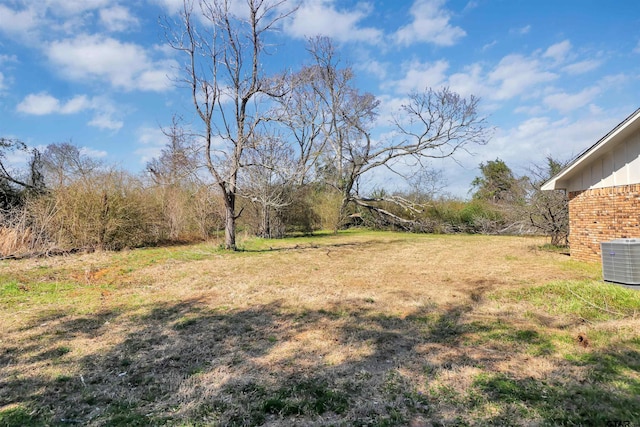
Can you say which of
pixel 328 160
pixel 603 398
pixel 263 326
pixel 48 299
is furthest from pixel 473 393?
pixel 328 160

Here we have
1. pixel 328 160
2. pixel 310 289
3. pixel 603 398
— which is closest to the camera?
pixel 603 398

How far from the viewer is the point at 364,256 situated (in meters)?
10.7

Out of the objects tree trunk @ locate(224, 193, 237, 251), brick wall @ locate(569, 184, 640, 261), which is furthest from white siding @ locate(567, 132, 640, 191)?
tree trunk @ locate(224, 193, 237, 251)

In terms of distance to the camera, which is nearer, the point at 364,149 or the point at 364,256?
the point at 364,256

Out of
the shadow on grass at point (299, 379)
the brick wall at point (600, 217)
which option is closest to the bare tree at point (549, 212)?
the brick wall at point (600, 217)

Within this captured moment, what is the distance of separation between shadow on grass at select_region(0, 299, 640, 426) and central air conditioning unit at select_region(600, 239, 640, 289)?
10.1ft

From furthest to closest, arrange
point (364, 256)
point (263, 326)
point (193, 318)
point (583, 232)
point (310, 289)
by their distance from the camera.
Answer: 1. point (364, 256)
2. point (583, 232)
3. point (310, 289)
4. point (193, 318)
5. point (263, 326)

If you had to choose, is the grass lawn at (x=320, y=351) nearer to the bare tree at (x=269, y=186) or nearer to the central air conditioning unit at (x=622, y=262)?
the central air conditioning unit at (x=622, y=262)

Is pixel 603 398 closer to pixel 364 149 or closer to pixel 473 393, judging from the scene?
pixel 473 393

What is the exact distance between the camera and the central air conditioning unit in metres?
5.63

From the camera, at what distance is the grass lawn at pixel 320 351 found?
2.46 meters

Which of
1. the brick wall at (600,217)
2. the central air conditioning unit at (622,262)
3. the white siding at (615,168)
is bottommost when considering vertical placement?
the central air conditioning unit at (622,262)

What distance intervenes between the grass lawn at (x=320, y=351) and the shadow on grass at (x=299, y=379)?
15mm

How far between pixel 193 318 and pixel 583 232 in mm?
9103
